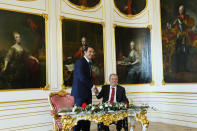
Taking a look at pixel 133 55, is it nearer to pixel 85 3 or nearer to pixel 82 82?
pixel 85 3

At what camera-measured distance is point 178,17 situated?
8.50 metres

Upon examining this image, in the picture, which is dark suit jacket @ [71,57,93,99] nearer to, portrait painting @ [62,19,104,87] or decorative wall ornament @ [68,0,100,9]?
portrait painting @ [62,19,104,87]

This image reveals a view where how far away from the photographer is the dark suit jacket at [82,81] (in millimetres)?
5109

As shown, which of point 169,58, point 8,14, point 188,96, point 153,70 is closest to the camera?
point 8,14

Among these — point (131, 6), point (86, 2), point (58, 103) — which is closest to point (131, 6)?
point (131, 6)

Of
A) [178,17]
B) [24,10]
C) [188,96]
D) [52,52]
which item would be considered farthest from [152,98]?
[24,10]

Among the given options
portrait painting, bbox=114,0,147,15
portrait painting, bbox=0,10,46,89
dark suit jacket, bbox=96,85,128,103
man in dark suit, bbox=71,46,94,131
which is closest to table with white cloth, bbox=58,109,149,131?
man in dark suit, bbox=71,46,94,131

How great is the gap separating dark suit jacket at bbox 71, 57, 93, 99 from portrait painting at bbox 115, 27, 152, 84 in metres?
4.19

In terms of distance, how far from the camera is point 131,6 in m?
9.85

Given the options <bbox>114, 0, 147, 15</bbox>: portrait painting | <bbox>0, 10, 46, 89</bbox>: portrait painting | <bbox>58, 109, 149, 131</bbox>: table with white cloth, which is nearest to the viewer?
<bbox>58, 109, 149, 131</bbox>: table with white cloth

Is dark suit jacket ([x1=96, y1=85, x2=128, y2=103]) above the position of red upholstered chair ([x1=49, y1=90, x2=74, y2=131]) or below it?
above

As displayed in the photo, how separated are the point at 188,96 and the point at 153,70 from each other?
187 centimetres

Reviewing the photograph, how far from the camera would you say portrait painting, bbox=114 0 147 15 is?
9.66 meters

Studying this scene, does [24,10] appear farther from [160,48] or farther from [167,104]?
[167,104]
